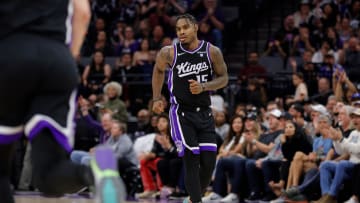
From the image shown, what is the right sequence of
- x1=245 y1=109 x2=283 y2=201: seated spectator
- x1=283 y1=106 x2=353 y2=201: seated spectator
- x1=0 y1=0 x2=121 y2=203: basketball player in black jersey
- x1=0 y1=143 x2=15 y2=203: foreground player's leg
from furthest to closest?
x1=245 y1=109 x2=283 y2=201: seated spectator → x1=283 y1=106 x2=353 y2=201: seated spectator → x1=0 y1=143 x2=15 y2=203: foreground player's leg → x1=0 y1=0 x2=121 y2=203: basketball player in black jersey

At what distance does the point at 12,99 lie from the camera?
175 inches

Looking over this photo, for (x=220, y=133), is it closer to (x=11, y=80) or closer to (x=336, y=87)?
(x=336, y=87)

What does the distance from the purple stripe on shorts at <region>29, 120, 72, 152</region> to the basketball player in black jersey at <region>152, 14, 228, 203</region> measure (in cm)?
514

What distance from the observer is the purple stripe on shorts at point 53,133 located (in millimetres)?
4418

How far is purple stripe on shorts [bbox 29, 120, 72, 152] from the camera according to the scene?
14.5 feet

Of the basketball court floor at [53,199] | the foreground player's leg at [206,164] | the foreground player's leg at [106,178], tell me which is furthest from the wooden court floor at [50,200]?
the foreground player's leg at [106,178]

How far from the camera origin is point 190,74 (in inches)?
388

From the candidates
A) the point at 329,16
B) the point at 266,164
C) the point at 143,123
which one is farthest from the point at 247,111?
the point at 329,16

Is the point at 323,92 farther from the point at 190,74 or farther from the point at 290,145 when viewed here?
the point at 190,74

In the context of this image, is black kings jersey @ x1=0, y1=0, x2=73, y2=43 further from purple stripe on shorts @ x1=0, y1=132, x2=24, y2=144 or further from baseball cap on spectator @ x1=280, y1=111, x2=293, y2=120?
baseball cap on spectator @ x1=280, y1=111, x2=293, y2=120

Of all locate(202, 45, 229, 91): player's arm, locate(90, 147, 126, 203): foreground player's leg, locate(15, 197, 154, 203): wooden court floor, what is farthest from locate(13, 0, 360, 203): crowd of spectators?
locate(90, 147, 126, 203): foreground player's leg

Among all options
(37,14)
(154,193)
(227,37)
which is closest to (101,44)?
(227,37)

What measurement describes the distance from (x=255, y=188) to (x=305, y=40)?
5419 mm

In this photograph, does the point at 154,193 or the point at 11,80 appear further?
the point at 154,193
